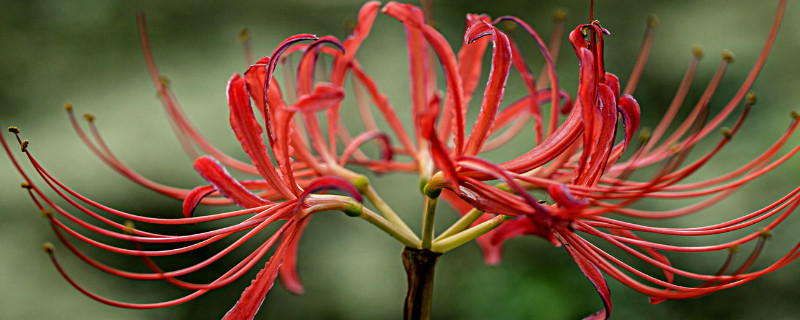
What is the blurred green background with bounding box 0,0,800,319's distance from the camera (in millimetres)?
1246

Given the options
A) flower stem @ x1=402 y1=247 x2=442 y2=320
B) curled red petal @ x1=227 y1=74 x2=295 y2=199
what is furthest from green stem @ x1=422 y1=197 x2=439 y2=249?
curled red petal @ x1=227 y1=74 x2=295 y2=199

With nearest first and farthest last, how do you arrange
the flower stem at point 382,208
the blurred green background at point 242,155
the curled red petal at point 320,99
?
1. the curled red petal at point 320,99
2. the flower stem at point 382,208
3. the blurred green background at point 242,155

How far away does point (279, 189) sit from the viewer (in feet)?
1.88

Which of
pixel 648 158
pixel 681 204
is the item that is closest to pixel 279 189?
pixel 648 158

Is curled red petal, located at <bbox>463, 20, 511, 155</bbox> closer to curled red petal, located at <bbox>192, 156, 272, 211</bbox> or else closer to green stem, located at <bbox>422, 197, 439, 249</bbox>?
green stem, located at <bbox>422, 197, 439, 249</bbox>

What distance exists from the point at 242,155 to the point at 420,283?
0.87 meters

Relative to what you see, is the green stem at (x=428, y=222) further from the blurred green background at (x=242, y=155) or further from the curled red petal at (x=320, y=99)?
the blurred green background at (x=242, y=155)

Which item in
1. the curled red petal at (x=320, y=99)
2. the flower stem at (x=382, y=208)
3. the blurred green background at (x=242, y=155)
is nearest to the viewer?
the curled red petal at (x=320, y=99)

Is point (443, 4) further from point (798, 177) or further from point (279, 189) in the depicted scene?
point (279, 189)

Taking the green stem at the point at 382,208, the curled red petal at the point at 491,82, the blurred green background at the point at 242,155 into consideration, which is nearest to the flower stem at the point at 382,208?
the green stem at the point at 382,208

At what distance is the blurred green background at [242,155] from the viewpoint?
49.1 inches

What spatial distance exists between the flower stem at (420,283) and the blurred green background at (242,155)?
0.65 meters

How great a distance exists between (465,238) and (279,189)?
171 mm

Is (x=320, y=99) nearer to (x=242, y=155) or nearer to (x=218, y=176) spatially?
(x=218, y=176)
